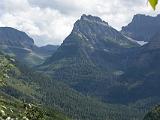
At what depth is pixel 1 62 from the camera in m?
19.1

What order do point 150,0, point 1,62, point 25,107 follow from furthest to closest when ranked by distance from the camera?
point 1,62, point 25,107, point 150,0

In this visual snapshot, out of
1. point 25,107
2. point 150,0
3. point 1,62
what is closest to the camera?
point 150,0

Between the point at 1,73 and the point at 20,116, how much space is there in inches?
71.7

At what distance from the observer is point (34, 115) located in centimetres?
1712

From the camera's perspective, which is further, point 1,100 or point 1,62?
point 1,62

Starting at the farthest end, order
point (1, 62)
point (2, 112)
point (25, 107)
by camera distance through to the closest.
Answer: point (1, 62), point (25, 107), point (2, 112)

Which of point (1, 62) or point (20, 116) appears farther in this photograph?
point (1, 62)

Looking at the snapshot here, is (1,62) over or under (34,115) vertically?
over

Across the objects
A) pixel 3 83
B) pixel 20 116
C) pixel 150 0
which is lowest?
pixel 20 116

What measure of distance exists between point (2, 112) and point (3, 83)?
1175 millimetres

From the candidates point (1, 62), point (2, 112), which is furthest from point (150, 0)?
point (1, 62)

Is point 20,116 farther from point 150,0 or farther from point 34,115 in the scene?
point 150,0

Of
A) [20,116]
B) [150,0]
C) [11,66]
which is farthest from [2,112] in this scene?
[150,0]

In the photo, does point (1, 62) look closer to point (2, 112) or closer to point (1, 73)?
point (1, 73)
